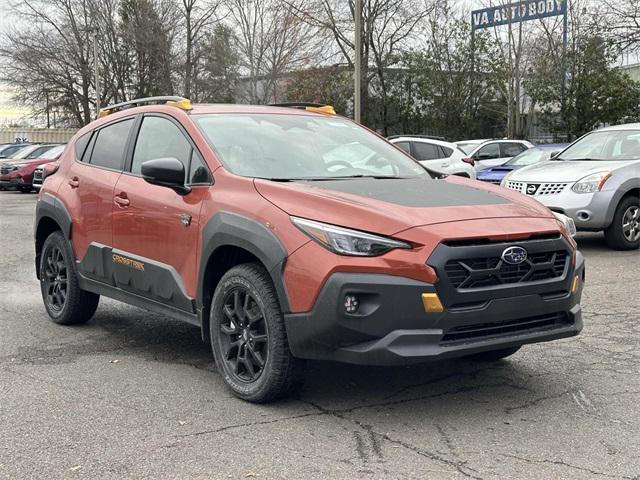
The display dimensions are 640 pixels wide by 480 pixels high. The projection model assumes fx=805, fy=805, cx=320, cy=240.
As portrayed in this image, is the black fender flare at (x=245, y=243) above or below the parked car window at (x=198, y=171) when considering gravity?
below

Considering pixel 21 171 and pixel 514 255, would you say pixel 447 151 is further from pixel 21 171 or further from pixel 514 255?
pixel 21 171

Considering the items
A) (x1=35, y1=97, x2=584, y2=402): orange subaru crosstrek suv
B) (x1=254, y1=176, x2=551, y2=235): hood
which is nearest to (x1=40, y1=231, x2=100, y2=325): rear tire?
(x1=35, y1=97, x2=584, y2=402): orange subaru crosstrek suv

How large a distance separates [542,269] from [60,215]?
3.92 meters

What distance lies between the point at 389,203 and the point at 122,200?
2.19 metres

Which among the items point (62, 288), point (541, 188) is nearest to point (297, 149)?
point (62, 288)

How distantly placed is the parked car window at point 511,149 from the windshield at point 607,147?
29.3 feet

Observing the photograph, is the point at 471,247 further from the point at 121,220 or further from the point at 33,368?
the point at 33,368

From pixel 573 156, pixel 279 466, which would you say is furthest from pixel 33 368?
pixel 573 156

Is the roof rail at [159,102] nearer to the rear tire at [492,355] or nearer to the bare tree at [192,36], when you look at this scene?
the rear tire at [492,355]

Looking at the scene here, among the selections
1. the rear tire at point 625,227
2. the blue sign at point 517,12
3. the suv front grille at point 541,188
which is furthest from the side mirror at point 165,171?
the blue sign at point 517,12

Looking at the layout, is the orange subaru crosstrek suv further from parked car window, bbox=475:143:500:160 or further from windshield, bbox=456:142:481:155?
windshield, bbox=456:142:481:155

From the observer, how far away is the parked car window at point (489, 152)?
816 inches

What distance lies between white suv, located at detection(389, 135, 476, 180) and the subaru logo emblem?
1179cm

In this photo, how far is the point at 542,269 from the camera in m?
4.27
